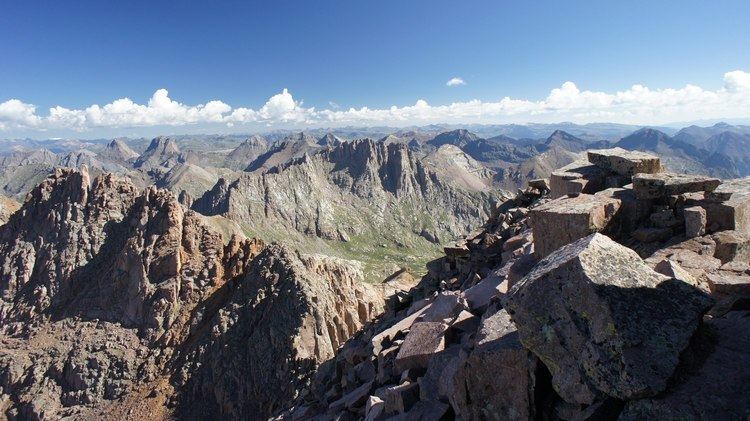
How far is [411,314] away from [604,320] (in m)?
15.9

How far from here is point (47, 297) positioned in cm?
5984

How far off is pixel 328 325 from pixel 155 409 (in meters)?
20.5

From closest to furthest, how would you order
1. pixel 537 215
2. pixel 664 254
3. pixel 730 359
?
1. pixel 730 359
2. pixel 664 254
3. pixel 537 215

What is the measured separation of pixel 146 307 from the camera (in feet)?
182

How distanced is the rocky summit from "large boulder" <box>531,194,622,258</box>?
0.07 m

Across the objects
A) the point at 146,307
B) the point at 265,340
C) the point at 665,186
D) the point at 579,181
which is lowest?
the point at 265,340

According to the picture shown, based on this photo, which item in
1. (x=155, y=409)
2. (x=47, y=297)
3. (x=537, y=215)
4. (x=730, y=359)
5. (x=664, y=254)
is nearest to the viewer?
(x=730, y=359)

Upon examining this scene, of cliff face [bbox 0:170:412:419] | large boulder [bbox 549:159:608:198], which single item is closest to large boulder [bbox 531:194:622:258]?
large boulder [bbox 549:159:608:198]

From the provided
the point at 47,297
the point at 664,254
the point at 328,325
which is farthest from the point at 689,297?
the point at 47,297

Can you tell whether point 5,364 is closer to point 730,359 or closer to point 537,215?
point 537,215

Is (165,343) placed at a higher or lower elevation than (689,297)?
lower

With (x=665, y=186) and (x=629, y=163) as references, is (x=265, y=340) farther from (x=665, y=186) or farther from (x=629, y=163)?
(x=665, y=186)

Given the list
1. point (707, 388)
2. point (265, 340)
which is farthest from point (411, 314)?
point (265, 340)

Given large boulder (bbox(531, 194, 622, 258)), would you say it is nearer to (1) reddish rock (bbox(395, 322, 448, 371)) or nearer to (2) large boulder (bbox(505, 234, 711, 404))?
(1) reddish rock (bbox(395, 322, 448, 371))
